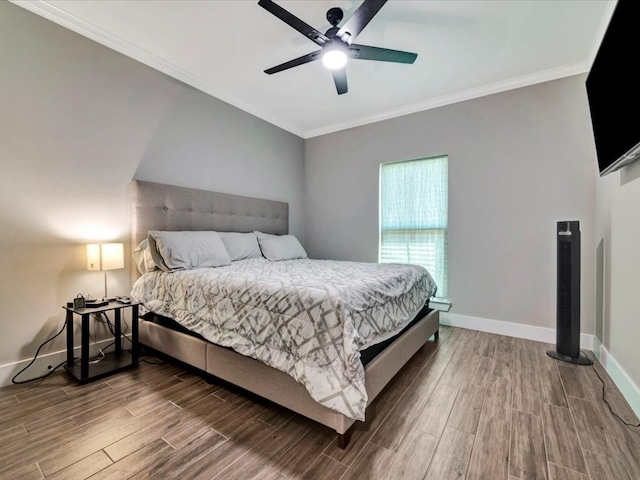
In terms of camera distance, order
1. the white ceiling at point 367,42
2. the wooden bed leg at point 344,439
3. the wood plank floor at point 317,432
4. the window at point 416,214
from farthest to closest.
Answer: the window at point 416,214 < the white ceiling at point 367,42 < the wooden bed leg at point 344,439 < the wood plank floor at point 317,432

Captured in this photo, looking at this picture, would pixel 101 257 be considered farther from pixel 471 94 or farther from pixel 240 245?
pixel 471 94

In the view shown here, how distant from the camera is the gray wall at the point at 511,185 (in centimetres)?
279

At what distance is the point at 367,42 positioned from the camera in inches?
99.0

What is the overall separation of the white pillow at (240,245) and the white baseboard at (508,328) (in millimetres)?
2414

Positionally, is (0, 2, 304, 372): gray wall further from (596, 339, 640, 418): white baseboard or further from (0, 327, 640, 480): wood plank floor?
(596, 339, 640, 418): white baseboard

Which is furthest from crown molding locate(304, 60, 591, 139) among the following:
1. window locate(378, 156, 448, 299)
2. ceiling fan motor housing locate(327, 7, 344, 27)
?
ceiling fan motor housing locate(327, 7, 344, 27)

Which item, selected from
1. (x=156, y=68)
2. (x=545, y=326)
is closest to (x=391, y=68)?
(x=156, y=68)

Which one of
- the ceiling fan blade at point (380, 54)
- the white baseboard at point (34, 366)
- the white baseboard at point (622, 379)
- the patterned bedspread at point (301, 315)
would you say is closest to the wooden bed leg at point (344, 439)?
the patterned bedspread at point (301, 315)

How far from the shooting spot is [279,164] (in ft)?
14.1

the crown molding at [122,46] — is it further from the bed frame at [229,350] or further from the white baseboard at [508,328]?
the white baseboard at [508,328]

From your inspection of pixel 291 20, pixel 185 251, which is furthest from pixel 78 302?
pixel 291 20

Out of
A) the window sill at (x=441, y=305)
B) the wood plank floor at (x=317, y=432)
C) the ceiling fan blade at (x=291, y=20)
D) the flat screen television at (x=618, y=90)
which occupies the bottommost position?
the wood plank floor at (x=317, y=432)

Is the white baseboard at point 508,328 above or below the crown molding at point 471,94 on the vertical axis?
below

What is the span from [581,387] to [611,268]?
0.97m
